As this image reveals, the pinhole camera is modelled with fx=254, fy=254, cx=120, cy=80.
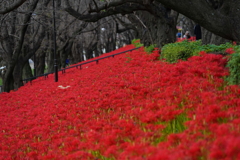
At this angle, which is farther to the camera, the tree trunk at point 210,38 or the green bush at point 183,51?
the tree trunk at point 210,38

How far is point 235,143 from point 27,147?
4767mm

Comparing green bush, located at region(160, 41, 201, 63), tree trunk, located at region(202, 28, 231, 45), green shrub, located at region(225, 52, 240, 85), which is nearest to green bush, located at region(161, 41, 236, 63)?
green bush, located at region(160, 41, 201, 63)

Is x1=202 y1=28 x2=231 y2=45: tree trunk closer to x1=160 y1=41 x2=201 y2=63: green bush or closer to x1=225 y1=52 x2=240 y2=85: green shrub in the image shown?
x1=160 y1=41 x2=201 y2=63: green bush

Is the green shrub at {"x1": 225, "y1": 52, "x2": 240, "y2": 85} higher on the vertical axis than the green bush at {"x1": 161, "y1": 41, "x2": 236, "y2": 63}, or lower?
lower

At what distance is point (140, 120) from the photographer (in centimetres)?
525

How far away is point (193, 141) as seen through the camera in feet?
11.6

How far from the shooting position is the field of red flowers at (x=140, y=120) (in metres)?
3.57

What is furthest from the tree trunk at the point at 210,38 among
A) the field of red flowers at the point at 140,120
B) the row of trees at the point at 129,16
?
the field of red flowers at the point at 140,120

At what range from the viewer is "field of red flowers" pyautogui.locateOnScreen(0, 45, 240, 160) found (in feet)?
11.7

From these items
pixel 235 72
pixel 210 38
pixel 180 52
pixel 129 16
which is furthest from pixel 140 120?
pixel 129 16

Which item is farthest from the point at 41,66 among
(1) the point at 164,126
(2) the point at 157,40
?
(1) the point at 164,126

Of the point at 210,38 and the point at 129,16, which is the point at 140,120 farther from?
the point at 129,16

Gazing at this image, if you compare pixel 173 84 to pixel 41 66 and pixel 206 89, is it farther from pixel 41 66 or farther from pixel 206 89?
pixel 41 66

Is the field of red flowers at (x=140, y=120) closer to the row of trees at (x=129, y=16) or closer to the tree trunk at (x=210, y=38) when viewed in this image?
the row of trees at (x=129, y=16)
